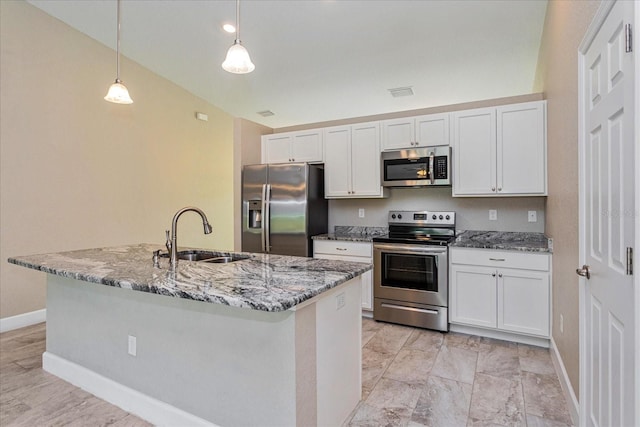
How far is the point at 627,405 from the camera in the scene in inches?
45.5

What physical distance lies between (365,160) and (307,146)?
79cm

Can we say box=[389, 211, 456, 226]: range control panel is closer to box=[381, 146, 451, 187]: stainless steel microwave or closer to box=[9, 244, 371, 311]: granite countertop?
box=[381, 146, 451, 187]: stainless steel microwave

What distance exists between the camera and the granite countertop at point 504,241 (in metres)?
2.95

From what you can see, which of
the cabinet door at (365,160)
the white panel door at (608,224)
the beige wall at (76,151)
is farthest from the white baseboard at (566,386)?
the beige wall at (76,151)

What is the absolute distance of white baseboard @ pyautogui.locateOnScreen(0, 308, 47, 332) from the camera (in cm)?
343

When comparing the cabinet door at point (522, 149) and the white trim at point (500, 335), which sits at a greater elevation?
the cabinet door at point (522, 149)

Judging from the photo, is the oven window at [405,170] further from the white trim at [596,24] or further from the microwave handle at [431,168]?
the white trim at [596,24]

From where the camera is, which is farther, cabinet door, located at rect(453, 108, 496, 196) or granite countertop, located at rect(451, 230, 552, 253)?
cabinet door, located at rect(453, 108, 496, 196)

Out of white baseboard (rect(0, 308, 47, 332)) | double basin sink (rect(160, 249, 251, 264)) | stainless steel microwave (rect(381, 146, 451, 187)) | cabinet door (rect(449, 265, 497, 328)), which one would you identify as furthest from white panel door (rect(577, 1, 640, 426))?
white baseboard (rect(0, 308, 47, 332))

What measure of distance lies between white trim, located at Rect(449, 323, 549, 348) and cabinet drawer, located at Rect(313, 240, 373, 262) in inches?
43.1

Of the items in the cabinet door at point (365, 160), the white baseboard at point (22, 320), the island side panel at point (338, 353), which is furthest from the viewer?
the cabinet door at point (365, 160)

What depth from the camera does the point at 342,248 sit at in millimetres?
3816

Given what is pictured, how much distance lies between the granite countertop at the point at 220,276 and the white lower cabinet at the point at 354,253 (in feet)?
5.34

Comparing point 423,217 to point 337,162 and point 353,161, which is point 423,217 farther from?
point 337,162
